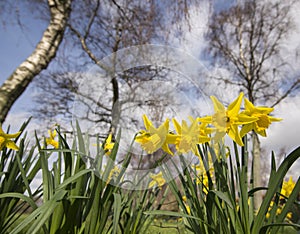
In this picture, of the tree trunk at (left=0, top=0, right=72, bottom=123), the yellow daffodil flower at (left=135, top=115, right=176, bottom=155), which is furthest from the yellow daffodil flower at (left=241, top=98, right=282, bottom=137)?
the tree trunk at (left=0, top=0, right=72, bottom=123)

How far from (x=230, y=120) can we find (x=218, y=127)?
3cm

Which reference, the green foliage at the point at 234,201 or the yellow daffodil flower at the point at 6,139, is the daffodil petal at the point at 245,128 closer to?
the green foliage at the point at 234,201

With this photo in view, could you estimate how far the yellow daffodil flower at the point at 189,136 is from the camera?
70 centimetres

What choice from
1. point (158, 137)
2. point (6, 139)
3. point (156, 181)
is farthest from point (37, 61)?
point (158, 137)

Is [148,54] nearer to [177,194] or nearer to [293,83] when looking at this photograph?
[177,194]

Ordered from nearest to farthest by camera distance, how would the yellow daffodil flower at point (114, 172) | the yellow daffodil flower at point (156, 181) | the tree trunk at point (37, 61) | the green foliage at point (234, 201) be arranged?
the green foliage at point (234, 201) < the yellow daffodil flower at point (114, 172) < the yellow daffodil flower at point (156, 181) < the tree trunk at point (37, 61)

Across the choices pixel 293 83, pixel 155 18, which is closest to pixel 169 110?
pixel 155 18

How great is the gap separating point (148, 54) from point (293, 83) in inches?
313

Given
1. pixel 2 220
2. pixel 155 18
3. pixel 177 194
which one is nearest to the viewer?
pixel 177 194

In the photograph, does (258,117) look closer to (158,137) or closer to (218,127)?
(218,127)

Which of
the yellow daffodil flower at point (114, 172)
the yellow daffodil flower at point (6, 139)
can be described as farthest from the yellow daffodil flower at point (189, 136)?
the yellow daffodil flower at point (6, 139)

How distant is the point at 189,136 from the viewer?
0.71 meters

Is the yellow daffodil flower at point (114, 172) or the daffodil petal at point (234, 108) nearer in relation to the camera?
the daffodil petal at point (234, 108)

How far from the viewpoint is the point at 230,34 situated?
892cm
